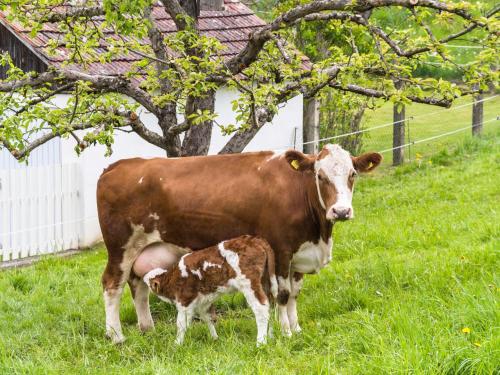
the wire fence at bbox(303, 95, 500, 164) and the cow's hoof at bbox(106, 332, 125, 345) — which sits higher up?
the wire fence at bbox(303, 95, 500, 164)

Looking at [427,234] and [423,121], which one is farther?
[423,121]

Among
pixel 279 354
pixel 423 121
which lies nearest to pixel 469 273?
pixel 279 354

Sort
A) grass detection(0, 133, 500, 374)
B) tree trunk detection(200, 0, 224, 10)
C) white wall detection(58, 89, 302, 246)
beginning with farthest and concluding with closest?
tree trunk detection(200, 0, 224, 10)
white wall detection(58, 89, 302, 246)
grass detection(0, 133, 500, 374)

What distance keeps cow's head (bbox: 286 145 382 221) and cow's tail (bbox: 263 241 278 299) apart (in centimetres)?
59

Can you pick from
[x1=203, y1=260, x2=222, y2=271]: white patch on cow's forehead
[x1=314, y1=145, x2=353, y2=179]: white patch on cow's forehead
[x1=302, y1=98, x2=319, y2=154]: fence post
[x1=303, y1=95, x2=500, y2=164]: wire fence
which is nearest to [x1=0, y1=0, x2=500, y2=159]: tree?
[x1=314, y1=145, x2=353, y2=179]: white patch on cow's forehead

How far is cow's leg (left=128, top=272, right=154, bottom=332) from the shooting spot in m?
7.50

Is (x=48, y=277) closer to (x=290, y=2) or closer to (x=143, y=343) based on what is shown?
(x=143, y=343)

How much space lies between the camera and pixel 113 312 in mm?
7344

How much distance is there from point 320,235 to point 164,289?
1.45m

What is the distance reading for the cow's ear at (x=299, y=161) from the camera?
696 centimetres

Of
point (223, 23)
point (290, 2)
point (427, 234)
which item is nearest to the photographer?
point (427, 234)

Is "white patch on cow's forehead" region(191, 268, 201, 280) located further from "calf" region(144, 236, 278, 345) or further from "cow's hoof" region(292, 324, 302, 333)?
"cow's hoof" region(292, 324, 302, 333)

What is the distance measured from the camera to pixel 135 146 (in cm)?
1420

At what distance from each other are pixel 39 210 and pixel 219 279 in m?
6.72
